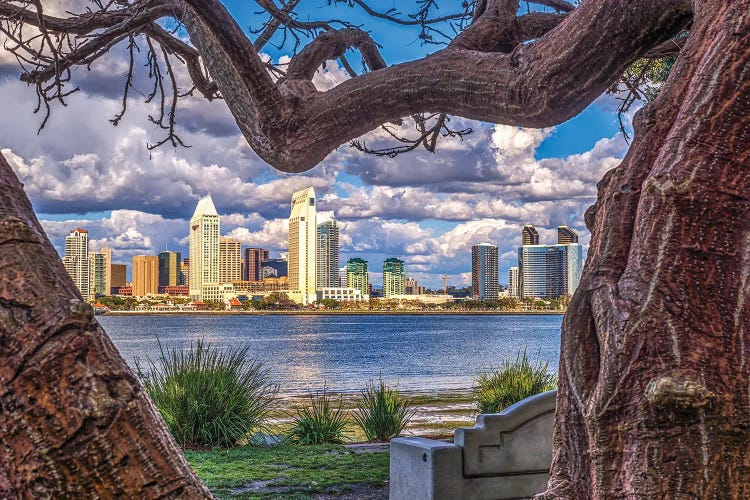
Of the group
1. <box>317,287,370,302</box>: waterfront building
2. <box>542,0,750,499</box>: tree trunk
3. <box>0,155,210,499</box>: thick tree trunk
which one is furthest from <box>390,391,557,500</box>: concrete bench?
<box>317,287,370,302</box>: waterfront building

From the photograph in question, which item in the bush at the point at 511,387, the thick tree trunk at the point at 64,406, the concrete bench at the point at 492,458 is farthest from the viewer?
the bush at the point at 511,387

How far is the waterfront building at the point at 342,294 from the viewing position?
397 feet

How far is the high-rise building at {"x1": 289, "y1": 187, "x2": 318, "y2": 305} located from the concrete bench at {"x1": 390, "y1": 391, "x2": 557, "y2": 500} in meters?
97.6

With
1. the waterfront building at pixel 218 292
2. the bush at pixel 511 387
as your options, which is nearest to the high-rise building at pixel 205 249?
the waterfront building at pixel 218 292

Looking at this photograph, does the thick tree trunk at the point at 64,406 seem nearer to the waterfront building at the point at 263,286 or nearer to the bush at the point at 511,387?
the bush at the point at 511,387

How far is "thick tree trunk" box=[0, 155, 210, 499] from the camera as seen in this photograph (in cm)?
112

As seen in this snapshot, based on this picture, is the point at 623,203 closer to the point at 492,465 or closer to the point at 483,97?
the point at 483,97

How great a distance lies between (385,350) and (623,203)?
5751 cm

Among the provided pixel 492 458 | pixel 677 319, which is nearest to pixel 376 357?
pixel 492 458

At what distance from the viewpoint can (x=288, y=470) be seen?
7.69 m

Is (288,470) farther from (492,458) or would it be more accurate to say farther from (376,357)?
(376,357)

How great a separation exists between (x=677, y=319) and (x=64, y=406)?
4.18 ft

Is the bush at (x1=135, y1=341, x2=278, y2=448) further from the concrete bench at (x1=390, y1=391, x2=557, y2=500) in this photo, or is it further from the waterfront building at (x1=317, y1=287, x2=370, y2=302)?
the waterfront building at (x1=317, y1=287, x2=370, y2=302)

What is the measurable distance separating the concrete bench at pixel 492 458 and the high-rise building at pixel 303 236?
9761 cm
